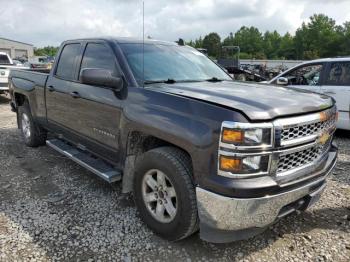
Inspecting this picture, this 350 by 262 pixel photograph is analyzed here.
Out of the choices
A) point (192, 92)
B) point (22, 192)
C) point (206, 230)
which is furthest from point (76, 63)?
point (206, 230)

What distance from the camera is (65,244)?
321 cm

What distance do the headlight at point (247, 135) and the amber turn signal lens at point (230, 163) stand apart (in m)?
0.11

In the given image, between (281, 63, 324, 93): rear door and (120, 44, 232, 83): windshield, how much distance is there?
363 centimetres

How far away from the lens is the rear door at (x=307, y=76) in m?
7.35

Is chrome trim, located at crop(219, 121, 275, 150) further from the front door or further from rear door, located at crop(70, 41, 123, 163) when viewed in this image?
the front door

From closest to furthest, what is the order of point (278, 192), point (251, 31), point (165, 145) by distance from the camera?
point (278, 192) < point (165, 145) < point (251, 31)

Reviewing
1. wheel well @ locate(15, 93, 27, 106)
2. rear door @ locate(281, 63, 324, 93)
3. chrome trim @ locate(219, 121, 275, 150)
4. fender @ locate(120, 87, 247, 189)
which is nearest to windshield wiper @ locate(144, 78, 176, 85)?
fender @ locate(120, 87, 247, 189)

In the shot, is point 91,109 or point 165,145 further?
point 91,109

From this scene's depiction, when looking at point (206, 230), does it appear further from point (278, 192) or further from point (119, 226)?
point (119, 226)

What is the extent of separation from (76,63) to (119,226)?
7.47 feet

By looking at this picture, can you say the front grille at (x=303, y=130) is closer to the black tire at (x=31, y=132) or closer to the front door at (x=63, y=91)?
the front door at (x=63, y=91)

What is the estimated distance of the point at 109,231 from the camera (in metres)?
3.44

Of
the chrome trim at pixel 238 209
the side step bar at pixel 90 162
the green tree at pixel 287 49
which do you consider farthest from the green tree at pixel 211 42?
the chrome trim at pixel 238 209

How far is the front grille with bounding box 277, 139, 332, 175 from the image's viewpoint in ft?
8.98
